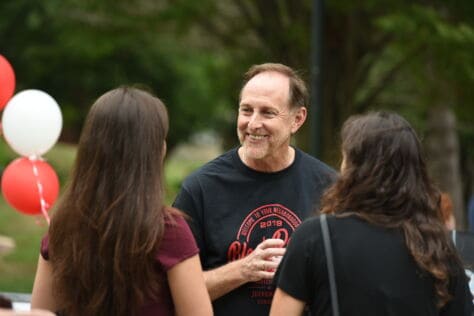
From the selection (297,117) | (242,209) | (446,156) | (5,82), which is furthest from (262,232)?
(446,156)

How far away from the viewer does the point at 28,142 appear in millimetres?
5262

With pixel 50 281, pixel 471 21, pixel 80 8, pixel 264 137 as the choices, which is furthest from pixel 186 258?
pixel 80 8

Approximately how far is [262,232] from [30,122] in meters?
2.15

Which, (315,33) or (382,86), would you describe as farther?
(382,86)

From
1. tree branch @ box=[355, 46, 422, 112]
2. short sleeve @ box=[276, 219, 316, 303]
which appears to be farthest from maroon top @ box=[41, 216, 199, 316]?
tree branch @ box=[355, 46, 422, 112]

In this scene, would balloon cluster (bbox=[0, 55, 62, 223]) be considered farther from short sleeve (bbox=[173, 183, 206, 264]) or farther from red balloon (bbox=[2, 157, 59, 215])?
short sleeve (bbox=[173, 183, 206, 264])

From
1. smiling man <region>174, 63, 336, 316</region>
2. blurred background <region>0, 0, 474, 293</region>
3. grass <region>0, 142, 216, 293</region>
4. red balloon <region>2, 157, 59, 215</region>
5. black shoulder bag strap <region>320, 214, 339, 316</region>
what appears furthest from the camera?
grass <region>0, 142, 216, 293</region>

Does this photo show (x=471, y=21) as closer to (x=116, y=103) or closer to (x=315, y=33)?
(x=315, y=33)

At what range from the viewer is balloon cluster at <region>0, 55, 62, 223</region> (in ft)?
17.0

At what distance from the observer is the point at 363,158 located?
2.82 m

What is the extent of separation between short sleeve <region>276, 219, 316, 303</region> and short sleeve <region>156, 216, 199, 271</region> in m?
0.30

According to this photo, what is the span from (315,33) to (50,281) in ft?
17.4

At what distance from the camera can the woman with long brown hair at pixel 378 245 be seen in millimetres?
2721

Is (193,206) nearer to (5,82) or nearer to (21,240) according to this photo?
(5,82)
